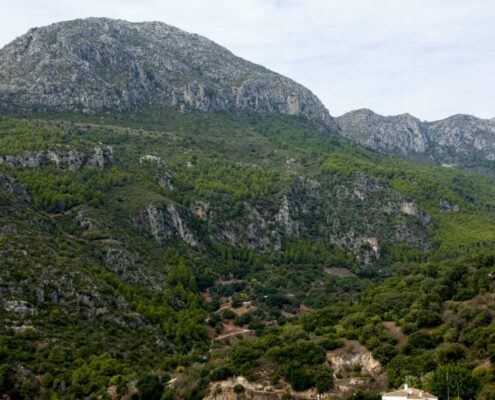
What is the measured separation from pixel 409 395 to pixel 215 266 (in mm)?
85893

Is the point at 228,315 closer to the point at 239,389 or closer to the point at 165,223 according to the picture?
the point at 165,223

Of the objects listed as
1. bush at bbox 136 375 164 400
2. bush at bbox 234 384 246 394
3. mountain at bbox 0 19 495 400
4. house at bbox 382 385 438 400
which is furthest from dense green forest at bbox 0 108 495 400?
house at bbox 382 385 438 400

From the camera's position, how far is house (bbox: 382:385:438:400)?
163 ft

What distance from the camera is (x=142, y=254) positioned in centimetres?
11694

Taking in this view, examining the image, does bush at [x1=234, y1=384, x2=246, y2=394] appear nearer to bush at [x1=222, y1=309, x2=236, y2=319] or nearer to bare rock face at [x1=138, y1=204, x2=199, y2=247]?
bush at [x1=222, y1=309, x2=236, y2=319]

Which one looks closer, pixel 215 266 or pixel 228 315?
pixel 228 315

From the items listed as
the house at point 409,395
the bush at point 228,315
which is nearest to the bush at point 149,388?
the house at point 409,395

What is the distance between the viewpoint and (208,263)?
434 ft

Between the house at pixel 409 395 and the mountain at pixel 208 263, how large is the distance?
2.08m

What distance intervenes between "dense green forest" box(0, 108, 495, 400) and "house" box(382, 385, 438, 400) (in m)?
2.15

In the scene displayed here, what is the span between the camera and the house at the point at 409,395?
163ft

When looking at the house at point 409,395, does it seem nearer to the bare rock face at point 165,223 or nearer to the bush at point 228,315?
the bush at point 228,315

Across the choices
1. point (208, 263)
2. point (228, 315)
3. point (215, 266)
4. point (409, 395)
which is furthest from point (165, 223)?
point (409, 395)

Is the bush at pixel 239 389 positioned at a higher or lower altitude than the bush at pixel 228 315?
higher
